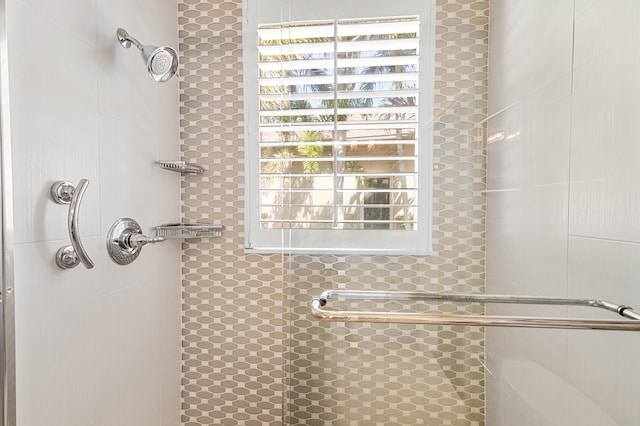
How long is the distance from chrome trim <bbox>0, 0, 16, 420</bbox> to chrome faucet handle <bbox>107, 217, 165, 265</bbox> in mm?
326

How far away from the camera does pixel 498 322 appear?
0.76m

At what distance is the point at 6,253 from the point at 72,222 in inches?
4.9

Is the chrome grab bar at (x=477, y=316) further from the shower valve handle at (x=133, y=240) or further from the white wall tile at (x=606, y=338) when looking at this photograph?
the shower valve handle at (x=133, y=240)

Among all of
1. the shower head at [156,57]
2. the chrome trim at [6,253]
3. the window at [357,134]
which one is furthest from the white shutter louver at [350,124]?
the chrome trim at [6,253]

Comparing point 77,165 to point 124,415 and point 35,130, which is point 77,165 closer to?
point 35,130

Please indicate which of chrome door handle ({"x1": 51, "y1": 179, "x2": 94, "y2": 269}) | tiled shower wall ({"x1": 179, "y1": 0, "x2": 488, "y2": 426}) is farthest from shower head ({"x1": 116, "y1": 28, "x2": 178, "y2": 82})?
tiled shower wall ({"x1": 179, "y1": 0, "x2": 488, "y2": 426})

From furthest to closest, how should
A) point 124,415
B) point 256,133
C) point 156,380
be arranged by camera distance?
point 256,133 < point 156,380 < point 124,415

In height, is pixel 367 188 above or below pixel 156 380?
above

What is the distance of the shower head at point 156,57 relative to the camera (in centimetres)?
105

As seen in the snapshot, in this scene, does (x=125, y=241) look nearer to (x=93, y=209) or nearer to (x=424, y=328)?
(x=93, y=209)

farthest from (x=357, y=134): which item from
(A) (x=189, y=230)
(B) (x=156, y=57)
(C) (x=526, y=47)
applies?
(A) (x=189, y=230)

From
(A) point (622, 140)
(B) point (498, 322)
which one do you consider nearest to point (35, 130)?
(B) point (498, 322)

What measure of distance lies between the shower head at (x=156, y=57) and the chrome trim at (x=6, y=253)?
1.21 ft

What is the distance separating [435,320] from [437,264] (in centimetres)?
21
